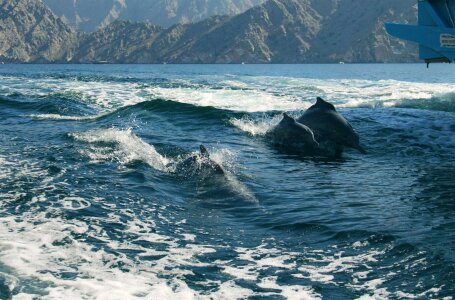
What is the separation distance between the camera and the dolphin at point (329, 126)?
57.9ft

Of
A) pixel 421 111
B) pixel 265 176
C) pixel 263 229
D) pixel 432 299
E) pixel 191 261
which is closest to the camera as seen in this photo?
pixel 432 299

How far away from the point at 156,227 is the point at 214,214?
1.26 m

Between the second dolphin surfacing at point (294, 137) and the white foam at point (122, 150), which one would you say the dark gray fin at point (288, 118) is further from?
the white foam at point (122, 150)

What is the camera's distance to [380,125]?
875 inches

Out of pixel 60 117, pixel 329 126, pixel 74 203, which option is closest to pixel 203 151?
pixel 74 203

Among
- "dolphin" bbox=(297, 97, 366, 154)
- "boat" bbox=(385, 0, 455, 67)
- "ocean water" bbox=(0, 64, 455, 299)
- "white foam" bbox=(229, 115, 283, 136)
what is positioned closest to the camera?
"ocean water" bbox=(0, 64, 455, 299)

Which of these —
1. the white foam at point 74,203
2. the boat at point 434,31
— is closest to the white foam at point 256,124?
the boat at point 434,31

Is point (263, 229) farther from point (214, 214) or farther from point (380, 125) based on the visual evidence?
point (380, 125)

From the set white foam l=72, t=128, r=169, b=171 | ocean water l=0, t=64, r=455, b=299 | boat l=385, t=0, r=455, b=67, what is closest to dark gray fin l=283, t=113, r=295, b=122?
ocean water l=0, t=64, r=455, b=299

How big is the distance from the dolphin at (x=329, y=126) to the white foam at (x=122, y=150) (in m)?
5.81

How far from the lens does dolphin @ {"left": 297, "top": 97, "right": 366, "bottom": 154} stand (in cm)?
1764

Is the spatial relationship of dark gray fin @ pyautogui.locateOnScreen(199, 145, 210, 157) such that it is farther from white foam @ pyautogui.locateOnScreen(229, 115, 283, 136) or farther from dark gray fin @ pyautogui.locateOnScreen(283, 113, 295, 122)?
white foam @ pyautogui.locateOnScreen(229, 115, 283, 136)

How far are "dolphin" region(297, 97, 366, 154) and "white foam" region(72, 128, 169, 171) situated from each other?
229 inches

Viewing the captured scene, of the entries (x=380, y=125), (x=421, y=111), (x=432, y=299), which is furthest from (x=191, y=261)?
(x=421, y=111)
